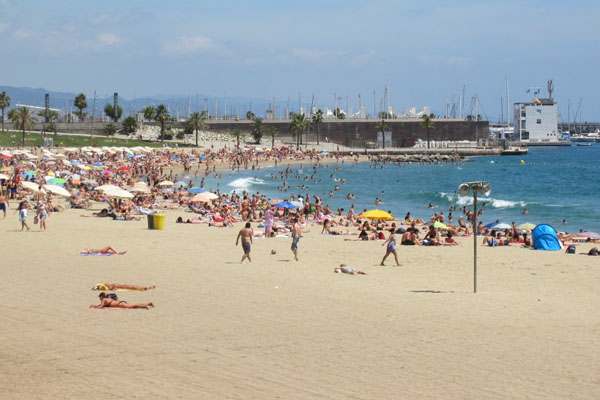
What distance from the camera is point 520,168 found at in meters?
84.2

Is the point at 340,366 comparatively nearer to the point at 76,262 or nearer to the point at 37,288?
the point at 37,288

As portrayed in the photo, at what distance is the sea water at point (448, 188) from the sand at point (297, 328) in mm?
16966

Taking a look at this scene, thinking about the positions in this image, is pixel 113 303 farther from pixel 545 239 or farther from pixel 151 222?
pixel 545 239

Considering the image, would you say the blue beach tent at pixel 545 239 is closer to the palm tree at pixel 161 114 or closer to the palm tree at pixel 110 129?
the palm tree at pixel 161 114

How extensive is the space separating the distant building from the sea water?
65852mm

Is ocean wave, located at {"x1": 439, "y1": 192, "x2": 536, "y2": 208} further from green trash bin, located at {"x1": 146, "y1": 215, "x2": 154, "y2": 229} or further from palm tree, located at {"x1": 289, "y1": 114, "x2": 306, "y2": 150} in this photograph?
palm tree, located at {"x1": 289, "y1": 114, "x2": 306, "y2": 150}

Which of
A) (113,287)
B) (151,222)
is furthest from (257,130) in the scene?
(113,287)

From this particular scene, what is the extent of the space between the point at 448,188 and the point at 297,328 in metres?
46.0

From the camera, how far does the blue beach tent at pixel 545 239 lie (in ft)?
67.3

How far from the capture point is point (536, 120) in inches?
6068

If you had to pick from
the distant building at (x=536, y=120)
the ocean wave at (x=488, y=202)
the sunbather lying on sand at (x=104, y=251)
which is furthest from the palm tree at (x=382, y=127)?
the sunbather lying on sand at (x=104, y=251)

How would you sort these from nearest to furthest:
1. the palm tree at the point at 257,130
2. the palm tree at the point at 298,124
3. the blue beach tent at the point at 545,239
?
1. the blue beach tent at the point at 545,239
2. the palm tree at the point at 257,130
3. the palm tree at the point at 298,124

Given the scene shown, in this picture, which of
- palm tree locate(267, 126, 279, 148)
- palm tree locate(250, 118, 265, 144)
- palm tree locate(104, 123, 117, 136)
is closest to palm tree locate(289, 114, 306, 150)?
palm tree locate(267, 126, 279, 148)

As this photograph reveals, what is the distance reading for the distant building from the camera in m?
153
